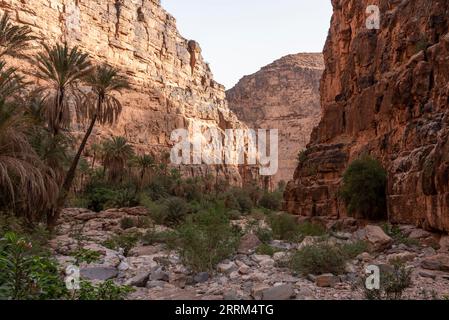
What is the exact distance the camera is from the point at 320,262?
28.1 feet

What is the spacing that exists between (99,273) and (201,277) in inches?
92.1

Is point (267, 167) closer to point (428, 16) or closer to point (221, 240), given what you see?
point (428, 16)

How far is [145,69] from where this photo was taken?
2480 inches

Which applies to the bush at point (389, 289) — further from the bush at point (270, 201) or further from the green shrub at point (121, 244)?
the bush at point (270, 201)

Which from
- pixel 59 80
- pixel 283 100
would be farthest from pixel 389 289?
pixel 283 100

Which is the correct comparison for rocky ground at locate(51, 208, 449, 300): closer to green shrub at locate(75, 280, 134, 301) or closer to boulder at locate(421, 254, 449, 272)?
boulder at locate(421, 254, 449, 272)

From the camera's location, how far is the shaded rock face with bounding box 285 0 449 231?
13188 mm

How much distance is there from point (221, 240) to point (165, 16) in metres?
70.7

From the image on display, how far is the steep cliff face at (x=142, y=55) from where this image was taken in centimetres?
4992

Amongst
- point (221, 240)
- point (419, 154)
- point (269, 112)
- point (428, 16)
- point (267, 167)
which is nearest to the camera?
point (221, 240)

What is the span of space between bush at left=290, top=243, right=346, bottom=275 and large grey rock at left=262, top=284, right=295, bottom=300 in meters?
2.10

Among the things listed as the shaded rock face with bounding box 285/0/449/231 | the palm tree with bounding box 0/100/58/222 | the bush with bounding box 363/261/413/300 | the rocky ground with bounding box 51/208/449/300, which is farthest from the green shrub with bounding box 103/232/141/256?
the shaded rock face with bounding box 285/0/449/231
